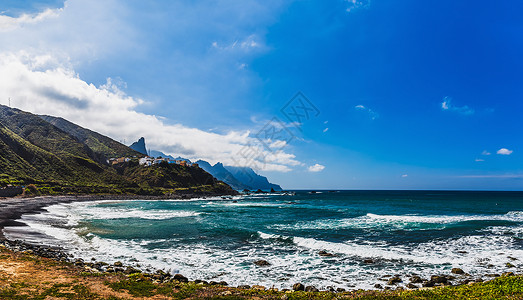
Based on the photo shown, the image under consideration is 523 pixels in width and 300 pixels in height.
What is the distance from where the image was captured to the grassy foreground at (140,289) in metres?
10.0

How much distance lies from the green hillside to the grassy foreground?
8960 centimetres

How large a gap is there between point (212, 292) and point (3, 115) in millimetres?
234931

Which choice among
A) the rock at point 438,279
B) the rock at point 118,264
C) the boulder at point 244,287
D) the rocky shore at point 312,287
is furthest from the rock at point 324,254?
the rock at point 118,264

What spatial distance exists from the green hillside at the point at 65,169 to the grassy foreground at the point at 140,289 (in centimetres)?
8960

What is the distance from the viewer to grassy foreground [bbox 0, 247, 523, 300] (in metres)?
10.0

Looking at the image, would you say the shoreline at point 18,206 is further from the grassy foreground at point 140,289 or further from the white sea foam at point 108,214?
the grassy foreground at point 140,289

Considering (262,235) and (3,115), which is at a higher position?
(3,115)

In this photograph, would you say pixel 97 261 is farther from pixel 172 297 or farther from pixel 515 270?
pixel 515 270

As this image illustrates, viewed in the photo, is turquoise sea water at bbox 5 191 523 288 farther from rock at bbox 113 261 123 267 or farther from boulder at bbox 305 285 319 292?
boulder at bbox 305 285 319 292

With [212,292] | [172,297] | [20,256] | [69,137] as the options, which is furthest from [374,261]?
[69,137]

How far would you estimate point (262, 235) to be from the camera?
28.1 m

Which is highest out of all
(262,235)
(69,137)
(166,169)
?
(69,137)

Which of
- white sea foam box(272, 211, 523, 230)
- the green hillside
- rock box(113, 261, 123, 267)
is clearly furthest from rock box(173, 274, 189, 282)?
the green hillside

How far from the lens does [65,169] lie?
114 m
